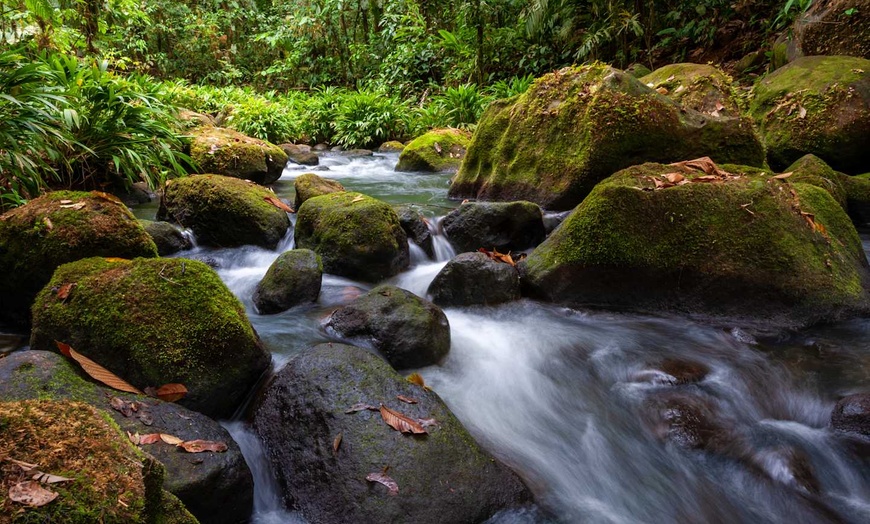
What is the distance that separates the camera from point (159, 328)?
2889 mm

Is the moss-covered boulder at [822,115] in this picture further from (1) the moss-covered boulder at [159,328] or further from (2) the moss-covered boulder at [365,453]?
(1) the moss-covered boulder at [159,328]

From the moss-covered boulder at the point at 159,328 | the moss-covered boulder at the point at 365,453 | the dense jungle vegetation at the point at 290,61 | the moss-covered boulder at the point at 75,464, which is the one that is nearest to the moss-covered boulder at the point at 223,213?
the dense jungle vegetation at the point at 290,61

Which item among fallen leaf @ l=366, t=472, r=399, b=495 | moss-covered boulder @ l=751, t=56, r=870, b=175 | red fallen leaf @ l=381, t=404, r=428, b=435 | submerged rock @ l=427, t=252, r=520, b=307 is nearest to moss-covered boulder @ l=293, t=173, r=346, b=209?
submerged rock @ l=427, t=252, r=520, b=307

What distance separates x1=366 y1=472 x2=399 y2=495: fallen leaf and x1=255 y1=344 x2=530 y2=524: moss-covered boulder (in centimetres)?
1

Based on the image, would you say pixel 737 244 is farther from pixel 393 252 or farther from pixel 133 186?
pixel 133 186

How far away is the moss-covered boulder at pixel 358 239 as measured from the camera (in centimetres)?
504

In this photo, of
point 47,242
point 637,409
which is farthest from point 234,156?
point 637,409

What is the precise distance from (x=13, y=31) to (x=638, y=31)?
11430 millimetres

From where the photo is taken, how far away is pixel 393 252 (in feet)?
17.1

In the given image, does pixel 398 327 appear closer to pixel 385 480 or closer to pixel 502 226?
pixel 385 480

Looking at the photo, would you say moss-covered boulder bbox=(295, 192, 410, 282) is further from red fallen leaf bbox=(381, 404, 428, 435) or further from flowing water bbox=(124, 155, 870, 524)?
red fallen leaf bbox=(381, 404, 428, 435)

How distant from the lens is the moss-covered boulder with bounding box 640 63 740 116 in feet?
21.4

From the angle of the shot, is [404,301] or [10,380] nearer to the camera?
[10,380]

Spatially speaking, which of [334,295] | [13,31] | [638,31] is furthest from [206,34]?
[334,295]
